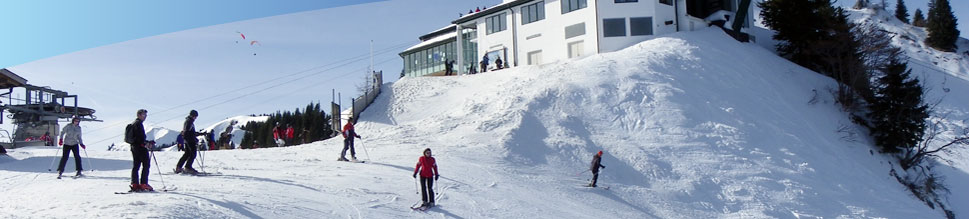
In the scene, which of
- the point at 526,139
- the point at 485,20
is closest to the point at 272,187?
the point at 526,139

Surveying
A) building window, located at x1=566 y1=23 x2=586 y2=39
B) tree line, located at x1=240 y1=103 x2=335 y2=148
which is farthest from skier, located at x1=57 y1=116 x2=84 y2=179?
tree line, located at x1=240 y1=103 x2=335 y2=148

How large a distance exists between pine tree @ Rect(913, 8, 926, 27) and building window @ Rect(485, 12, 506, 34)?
171 ft

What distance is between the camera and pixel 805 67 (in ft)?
119

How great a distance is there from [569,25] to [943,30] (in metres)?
41.7

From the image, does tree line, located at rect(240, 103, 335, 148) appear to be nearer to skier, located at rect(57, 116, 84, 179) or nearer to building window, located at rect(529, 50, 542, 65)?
building window, located at rect(529, 50, 542, 65)

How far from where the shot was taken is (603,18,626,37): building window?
3584 cm

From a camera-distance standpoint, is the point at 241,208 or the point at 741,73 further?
the point at 741,73

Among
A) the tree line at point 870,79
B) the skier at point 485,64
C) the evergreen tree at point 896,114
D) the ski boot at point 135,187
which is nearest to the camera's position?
the ski boot at point 135,187

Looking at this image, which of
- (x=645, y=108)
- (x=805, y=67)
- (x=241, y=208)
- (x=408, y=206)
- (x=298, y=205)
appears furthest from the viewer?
(x=805, y=67)

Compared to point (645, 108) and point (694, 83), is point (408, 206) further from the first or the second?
point (694, 83)

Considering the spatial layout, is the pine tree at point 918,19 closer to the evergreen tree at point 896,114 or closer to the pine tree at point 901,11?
the pine tree at point 901,11

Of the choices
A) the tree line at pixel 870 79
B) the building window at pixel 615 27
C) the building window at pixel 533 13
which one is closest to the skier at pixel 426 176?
the tree line at pixel 870 79

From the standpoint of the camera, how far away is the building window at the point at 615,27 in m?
35.8

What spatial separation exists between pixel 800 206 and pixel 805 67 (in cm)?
2041
